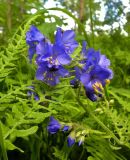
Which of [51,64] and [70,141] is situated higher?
[51,64]

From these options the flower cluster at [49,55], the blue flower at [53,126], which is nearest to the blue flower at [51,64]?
the flower cluster at [49,55]

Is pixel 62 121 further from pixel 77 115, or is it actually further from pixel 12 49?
pixel 12 49

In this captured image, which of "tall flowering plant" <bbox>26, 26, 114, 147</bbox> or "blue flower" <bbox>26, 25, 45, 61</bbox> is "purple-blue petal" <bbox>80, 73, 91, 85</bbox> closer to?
"tall flowering plant" <bbox>26, 26, 114, 147</bbox>

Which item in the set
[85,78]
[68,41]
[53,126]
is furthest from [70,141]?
[68,41]

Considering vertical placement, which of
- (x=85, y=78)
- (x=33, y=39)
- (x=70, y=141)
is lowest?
(x=70, y=141)

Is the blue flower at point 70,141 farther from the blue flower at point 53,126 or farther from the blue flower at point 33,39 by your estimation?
the blue flower at point 33,39

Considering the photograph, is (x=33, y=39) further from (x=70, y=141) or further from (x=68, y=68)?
(x=70, y=141)

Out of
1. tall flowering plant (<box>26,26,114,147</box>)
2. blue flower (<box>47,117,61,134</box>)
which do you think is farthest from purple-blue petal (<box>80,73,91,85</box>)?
blue flower (<box>47,117,61,134</box>)

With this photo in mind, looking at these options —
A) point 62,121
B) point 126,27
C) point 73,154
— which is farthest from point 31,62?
point 126,27
